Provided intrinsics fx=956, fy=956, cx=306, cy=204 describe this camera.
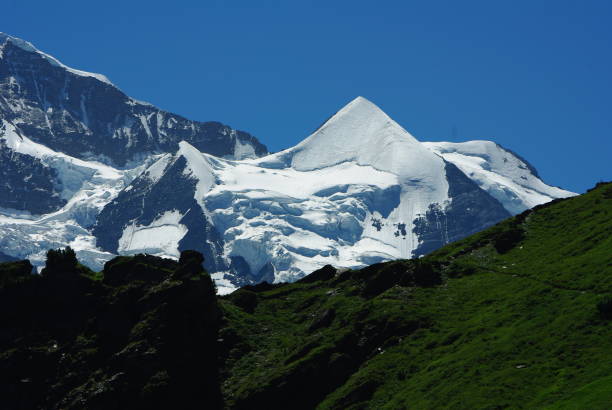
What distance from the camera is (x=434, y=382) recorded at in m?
85.9

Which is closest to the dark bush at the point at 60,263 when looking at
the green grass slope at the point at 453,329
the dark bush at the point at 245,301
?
the green grass slope at the point at 453,329

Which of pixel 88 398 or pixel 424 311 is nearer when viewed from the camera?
pixel 88 398

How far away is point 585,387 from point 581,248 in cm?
4228

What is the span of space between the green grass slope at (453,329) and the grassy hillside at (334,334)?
22 cm

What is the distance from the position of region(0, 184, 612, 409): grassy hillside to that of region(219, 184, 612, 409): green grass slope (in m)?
0.22

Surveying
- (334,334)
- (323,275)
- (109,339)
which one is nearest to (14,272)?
(109,339)

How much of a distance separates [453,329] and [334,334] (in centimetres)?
1423

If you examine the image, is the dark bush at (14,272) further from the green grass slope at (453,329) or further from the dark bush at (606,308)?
the dark bush at (606,308)

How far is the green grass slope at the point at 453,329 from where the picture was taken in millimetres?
79938

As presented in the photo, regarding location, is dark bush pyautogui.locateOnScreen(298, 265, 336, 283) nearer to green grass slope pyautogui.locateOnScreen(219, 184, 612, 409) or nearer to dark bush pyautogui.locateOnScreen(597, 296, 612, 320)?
green grass slope pyautogui.locateOnScreen(219, 184, 612, 409)

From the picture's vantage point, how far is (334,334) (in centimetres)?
10619

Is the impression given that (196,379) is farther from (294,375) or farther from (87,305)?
(87,305)

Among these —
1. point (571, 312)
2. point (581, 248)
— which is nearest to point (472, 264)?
point (581, 248)

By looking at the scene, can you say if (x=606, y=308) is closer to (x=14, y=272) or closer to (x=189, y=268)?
(x=189, y=268)
